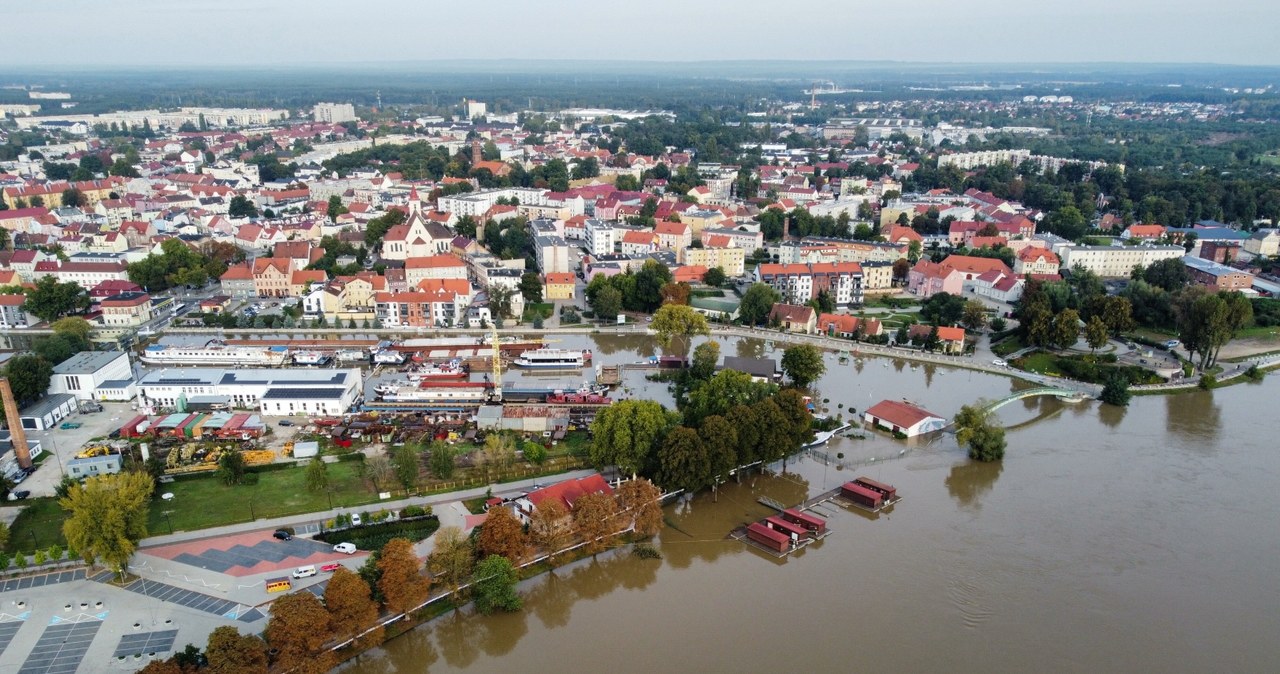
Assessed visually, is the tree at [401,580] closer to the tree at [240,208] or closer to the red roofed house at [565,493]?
the red roofed house at [565,493]

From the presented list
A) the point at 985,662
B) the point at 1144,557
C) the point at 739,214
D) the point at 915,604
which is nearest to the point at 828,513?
the point at 915,604

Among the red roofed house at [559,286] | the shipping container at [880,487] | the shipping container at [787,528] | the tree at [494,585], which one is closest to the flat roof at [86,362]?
the tree at [494,585]

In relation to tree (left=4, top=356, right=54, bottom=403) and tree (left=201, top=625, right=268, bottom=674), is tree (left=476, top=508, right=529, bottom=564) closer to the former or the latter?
tree (left=201, top=625, right=268, bottom=674)

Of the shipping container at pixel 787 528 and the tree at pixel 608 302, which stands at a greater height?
the tree at pixel 608 302

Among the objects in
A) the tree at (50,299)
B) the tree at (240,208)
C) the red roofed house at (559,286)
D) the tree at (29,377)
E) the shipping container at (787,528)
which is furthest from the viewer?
the tree at (240,208)

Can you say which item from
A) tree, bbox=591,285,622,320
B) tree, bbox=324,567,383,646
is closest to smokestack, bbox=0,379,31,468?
tree, bbox=324,567,383,646

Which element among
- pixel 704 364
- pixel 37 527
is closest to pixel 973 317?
pixel 704 364

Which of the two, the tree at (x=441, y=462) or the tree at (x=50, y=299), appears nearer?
the tree at (x=441, y=462)
